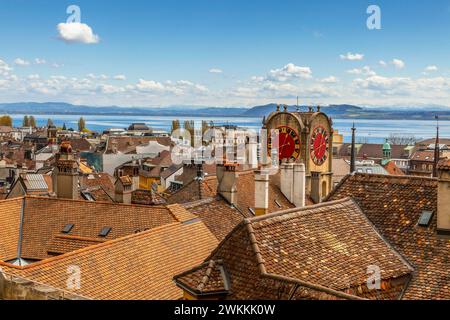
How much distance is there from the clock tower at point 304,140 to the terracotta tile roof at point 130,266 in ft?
49.2

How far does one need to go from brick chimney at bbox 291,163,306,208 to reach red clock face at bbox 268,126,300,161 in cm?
297

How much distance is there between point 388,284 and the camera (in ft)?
46.2

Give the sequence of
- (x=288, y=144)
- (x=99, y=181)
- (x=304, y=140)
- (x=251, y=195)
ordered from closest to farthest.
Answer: (x=251, y=195), (x=304, y=140), (x=288, y=144), (x=99, y=181)

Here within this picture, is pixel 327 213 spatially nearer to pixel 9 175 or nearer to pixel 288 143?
pixel 288 143

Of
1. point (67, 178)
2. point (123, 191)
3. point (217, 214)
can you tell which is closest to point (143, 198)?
point (123, 191)

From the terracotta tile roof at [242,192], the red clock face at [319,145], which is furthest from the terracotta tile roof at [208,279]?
the red clock face at [319,145]

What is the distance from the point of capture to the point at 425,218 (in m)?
16.2

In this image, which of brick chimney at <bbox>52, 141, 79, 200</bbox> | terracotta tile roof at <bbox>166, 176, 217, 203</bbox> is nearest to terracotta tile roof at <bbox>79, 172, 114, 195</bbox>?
terracotta tile roof at <bbox>166, 176, 217, 203</bbox>

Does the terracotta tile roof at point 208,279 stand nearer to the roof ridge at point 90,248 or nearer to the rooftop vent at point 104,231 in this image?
the roof ridge at point 90,248

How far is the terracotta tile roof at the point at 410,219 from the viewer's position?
1444cm

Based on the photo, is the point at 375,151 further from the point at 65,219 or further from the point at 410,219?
the point at 410,219

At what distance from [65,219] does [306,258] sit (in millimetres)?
16537
